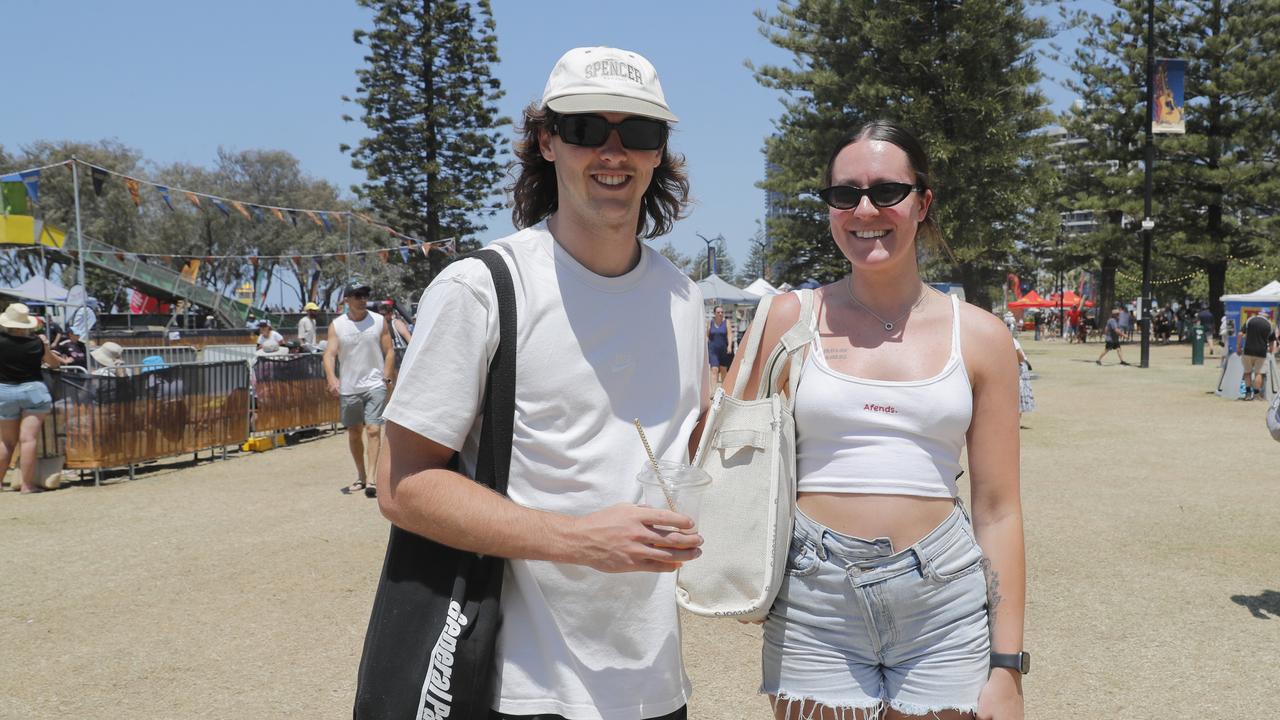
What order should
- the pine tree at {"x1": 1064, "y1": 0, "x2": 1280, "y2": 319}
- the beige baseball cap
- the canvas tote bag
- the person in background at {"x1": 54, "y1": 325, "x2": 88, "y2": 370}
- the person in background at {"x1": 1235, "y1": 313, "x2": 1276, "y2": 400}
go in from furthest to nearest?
1. the pine tree at {"x1": 1064, "y1": 0, "x2": 1280, "y2": 319}
2. the person in background at {"x1": 54, "y1": 325, "x2": 88, "y2": 370}
3. the person in background at {"x1": 1235, "y1": 313, "x2": 1276, "y2": 400}
4. the canvas tote bag
5. the beige baseball cap

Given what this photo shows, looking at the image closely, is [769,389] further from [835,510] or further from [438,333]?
[438,333]

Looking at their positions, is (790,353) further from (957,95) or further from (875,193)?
(957,95)

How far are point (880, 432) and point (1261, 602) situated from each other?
182 inches

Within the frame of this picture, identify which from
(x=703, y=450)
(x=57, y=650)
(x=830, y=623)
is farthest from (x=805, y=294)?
(x=57, y=650)

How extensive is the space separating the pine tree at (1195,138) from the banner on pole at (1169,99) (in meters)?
11.1

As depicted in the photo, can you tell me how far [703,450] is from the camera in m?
1.98

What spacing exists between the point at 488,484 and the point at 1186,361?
2893cm

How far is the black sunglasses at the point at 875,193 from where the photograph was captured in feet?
7.13

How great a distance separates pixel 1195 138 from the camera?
104 ft

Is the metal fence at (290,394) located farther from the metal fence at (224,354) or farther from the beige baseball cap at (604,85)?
the beige baseball cap at (604,85)

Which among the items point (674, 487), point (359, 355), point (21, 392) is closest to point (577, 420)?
point (674, 487)

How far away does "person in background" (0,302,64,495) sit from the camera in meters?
8.92

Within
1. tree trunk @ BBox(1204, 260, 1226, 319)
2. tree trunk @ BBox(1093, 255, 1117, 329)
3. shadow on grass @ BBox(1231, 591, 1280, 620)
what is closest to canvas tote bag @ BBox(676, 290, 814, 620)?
shadow on grass @ BBox(1231, 591, 1280, 620)

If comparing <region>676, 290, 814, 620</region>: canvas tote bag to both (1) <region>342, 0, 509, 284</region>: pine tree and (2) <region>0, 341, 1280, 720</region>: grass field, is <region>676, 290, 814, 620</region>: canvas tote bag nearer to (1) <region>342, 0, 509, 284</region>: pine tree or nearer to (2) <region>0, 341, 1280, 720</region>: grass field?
(2) <region>0, 341, 1280, 720</region>: grass field
